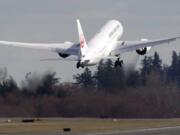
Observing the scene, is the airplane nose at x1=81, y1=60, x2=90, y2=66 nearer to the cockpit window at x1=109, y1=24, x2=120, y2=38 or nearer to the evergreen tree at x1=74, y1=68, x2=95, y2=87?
the cockpit window at x1=109, y1=24, x2=120, y2=38

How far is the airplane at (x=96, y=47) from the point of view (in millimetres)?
117188

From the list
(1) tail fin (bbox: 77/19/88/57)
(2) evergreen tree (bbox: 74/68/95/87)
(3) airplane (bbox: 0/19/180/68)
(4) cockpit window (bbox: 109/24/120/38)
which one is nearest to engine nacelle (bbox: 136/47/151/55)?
(3) airplane (bbox: 0/19/180/68)

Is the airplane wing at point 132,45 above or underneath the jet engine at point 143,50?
above

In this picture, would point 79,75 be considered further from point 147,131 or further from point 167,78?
point 147,131

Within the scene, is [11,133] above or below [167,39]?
below

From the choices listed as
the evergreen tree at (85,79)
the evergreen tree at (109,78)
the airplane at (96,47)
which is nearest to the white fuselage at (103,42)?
the airplane at (96,47)

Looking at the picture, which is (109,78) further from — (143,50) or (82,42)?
(82,42)

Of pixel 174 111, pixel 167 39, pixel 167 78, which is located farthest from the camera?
pixel 167 78

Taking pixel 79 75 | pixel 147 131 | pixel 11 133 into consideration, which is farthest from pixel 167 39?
pixel 79 75

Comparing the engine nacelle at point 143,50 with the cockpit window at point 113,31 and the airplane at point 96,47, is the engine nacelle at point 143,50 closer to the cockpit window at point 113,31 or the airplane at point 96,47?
the airplane at point 96,47

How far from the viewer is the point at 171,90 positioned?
166250 millimetres

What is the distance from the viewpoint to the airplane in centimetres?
11719

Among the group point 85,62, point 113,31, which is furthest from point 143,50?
point 85,62

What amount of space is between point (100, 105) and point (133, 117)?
7.62 m
